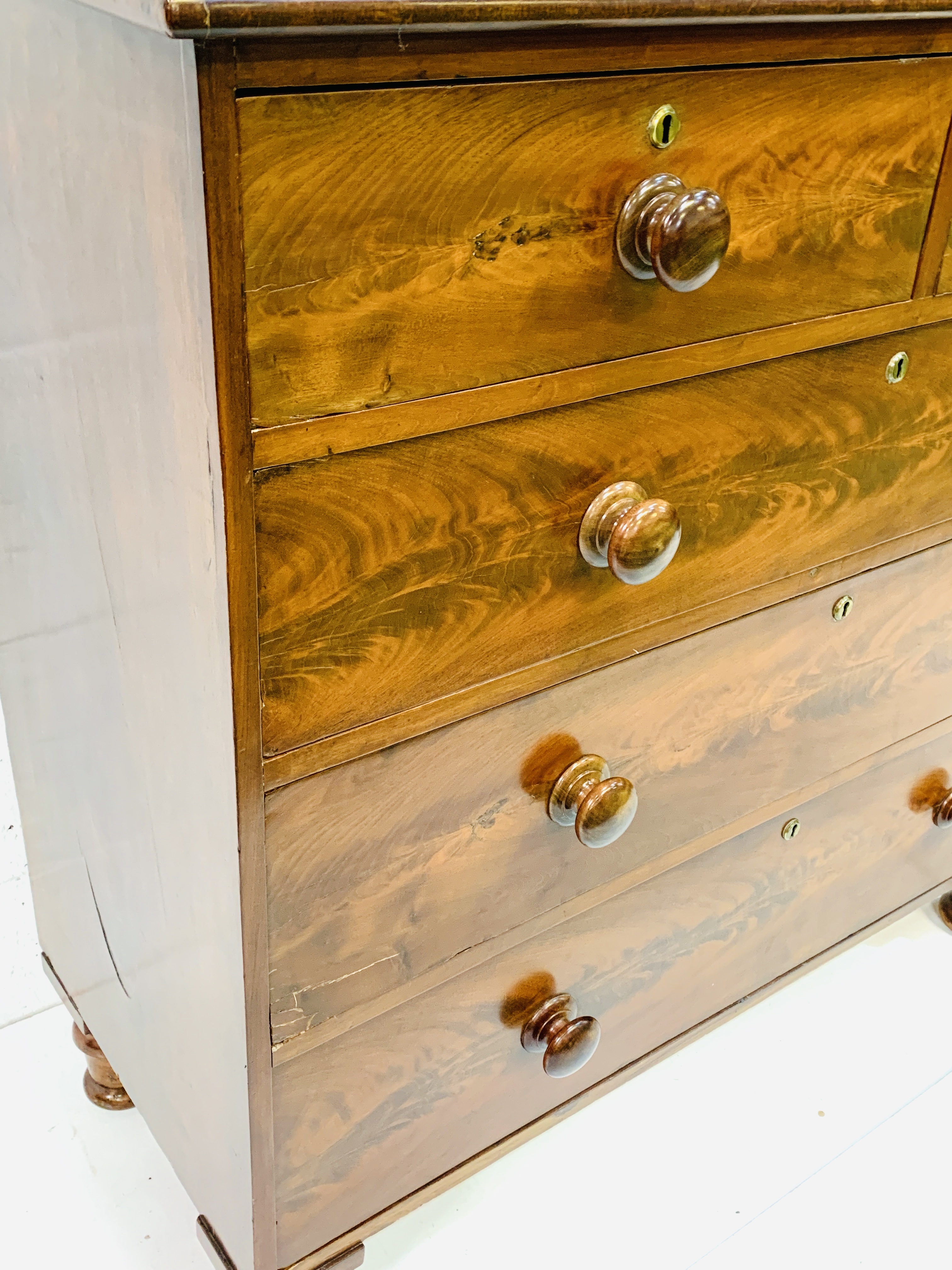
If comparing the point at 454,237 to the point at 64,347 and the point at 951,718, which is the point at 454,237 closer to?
the point at 64,347

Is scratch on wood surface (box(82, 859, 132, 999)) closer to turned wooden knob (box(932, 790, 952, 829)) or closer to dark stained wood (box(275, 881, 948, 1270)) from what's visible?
dark stained wood (box(275, 881, 948, 1270))

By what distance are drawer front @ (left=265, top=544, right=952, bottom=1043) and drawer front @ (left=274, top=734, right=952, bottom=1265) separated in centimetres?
5

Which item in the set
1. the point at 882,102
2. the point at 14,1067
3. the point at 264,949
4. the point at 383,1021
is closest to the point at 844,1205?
the point at 383,1021

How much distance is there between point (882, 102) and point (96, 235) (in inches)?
18.0

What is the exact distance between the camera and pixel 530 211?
565 mm

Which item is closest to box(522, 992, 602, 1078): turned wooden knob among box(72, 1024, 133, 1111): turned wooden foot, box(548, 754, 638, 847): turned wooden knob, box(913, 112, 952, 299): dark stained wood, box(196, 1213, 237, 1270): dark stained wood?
box(548, 754, 638, 847): turned wooden knob

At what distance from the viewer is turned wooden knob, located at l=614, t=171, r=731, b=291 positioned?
56 cm

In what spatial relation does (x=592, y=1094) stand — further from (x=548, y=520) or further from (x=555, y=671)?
(x=548, y=520)

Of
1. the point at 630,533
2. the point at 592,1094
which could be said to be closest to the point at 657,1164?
the point at 592,1094

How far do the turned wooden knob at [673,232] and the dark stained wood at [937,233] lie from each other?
0.73ft

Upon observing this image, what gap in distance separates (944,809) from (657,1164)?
46 cm

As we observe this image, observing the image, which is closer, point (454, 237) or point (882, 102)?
point (454, 237)

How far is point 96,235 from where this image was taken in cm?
58

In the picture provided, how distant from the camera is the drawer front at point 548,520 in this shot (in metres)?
0.58
